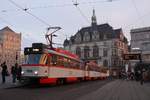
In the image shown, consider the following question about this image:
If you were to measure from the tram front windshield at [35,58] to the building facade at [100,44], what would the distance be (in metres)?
93.4

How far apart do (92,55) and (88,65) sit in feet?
257

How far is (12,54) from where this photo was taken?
101m

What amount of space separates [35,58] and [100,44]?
100955mm

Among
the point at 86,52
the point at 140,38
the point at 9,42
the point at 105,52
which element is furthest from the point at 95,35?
the point at 9,42

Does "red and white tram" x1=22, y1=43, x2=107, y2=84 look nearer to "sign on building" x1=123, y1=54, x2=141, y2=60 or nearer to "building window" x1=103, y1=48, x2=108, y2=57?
"sign on building" x1=123, y1=54, x2=141, y2=60

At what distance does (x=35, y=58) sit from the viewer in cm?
2489

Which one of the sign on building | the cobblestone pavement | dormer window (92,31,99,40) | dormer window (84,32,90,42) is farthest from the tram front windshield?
dormer window (84,32,90,42)

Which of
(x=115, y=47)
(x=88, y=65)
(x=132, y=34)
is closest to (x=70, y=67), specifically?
(x=88, y=65)

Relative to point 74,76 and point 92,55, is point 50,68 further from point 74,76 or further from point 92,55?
point 92,55

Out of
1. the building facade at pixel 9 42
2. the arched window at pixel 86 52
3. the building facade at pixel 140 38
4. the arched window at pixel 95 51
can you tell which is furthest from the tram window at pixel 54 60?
the arched window at pixel 86 52

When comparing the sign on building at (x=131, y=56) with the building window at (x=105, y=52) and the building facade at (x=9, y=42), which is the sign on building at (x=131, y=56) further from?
the building window at (x=105, y=52)

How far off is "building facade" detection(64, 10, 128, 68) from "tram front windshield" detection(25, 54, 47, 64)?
306 ft

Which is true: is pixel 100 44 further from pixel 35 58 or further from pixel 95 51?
pixel 35 58

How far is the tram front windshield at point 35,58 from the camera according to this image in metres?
24.7
